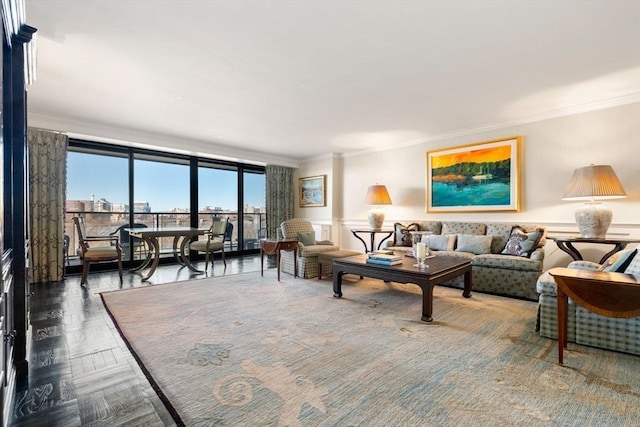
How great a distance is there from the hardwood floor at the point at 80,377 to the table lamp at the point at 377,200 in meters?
4.16

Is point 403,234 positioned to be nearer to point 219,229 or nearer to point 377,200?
point 377,200

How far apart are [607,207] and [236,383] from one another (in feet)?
14.9

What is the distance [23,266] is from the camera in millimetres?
1861

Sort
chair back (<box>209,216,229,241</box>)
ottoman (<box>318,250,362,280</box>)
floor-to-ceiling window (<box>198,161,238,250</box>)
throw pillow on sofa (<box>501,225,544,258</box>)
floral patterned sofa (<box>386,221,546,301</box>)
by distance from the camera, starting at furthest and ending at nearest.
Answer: floor-to-ceiling window (<box>198,161,238,250</box>) < chair back (<box>209,216,229,241</box>) < ottoman (<box>318,250,362,280</box>) < throw pillow on sofa (<box>501,225,544,258</box>) < floral patterned sofa (<box>386,221,546,301</box>)

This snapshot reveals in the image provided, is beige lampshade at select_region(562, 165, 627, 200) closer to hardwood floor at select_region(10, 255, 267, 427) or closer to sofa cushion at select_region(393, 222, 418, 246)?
sofa cushion at select_region(393, 222, 418, 246)

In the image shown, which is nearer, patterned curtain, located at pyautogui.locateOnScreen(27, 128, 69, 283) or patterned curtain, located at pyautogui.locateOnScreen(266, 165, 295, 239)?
patterned curtain, located at pyautogui.locateOnScreen(27, 128, 69, 283)

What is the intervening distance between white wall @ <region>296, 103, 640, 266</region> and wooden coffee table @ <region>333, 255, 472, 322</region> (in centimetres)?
164

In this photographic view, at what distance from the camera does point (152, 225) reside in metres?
5.87

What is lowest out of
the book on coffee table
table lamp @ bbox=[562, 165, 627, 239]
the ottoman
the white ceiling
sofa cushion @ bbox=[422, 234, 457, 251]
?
the ottoman

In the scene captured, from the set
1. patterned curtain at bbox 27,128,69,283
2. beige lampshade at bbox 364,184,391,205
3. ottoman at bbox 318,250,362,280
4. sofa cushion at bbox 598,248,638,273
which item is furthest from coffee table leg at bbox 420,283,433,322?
patterned curtain at bbox 27,128,69,283

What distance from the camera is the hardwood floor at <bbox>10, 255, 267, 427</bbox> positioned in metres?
1.49

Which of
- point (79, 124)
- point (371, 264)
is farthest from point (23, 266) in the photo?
point (79, 124)

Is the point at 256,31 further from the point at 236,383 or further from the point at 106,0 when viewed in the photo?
the point at 236,383

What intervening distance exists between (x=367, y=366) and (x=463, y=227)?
3.47 m
